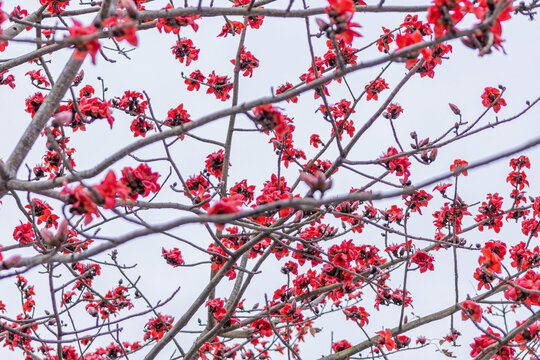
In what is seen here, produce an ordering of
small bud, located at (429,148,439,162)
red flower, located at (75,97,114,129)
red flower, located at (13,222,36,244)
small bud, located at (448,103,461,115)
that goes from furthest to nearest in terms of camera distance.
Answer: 1. red flower, located at (13,222,36,244)
2. small bud, located at (448,103,461,115)
3. small bud, located at (429,148,439,162)
4. red flower, located at (75,97,114,129)

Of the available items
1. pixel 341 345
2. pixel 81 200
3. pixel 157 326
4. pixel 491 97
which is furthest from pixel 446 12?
pixel 157 326

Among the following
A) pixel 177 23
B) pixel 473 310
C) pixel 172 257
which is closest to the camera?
pixel 473 310

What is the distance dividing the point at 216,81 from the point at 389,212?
90.3 inches

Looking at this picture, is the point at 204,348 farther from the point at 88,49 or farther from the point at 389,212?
the point at 88,49

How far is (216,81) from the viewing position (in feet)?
14.9

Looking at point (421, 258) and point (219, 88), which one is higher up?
point (219, 88)

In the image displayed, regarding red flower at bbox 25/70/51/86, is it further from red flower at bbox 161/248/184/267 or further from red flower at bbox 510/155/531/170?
red flower at bbox 510/155/531/170

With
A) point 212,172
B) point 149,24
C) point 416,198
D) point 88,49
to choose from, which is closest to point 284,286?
point 212,172

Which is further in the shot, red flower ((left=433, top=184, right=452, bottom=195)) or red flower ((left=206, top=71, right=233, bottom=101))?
red flower ((left=206, top=71, right=233, bottom=101))

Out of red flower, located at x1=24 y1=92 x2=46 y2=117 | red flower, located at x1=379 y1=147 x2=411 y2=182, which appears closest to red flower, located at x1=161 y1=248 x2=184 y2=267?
red flower, located at x1=24 y1=92 x2=46 y2=117

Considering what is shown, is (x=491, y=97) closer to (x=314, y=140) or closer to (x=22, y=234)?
(x=314, y=140)

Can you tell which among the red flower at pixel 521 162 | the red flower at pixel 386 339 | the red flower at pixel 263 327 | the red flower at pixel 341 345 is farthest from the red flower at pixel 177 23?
the red flower at pixel 521 162

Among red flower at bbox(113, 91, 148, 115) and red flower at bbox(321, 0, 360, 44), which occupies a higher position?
red flower at bbox(113, 91, 148, 115)

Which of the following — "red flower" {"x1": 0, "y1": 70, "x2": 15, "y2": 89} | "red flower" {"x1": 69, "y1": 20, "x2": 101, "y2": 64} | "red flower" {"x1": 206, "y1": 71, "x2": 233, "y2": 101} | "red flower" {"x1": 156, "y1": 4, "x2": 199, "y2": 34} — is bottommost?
"red flower" {"x1": 69, "y1": 20, "x2": 101, "y2": 64}
